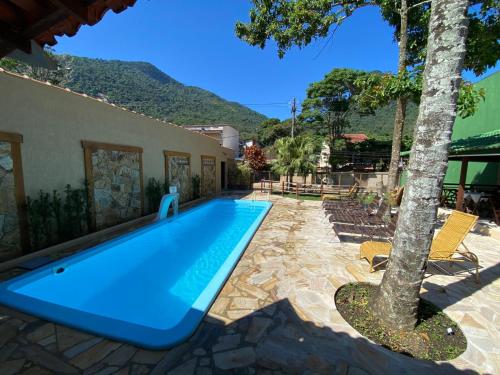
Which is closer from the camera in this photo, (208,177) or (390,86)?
(390,86)

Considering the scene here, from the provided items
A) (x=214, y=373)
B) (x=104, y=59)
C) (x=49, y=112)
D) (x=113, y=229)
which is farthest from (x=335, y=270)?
(x=104, y=59)

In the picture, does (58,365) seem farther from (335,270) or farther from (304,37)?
(304,37)

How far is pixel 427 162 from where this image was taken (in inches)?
90.0

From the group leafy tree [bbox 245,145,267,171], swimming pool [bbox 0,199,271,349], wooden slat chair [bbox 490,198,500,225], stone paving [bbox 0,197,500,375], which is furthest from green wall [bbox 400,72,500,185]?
leafy tree [bbox 245,145,267,171]

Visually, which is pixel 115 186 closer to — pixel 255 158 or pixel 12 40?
pixel 12 40

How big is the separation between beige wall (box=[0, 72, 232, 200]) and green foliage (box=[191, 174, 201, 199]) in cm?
409

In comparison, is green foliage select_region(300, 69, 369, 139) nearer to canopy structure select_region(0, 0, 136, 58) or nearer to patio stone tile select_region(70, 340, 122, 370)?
canopy structure select_region(0, 0, 136, 58)

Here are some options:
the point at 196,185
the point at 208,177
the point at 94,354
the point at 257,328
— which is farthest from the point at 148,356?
the point at 208,177

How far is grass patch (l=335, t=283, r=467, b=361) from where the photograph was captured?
93.6 inches

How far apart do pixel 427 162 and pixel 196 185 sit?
413 inches

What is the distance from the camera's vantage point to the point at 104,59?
47.3 metres

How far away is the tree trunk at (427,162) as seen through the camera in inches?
84.1

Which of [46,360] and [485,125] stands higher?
[485,125]

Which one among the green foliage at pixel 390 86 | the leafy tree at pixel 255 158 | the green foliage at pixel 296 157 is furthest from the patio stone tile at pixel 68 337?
the leafy tree at pixel 255 158
